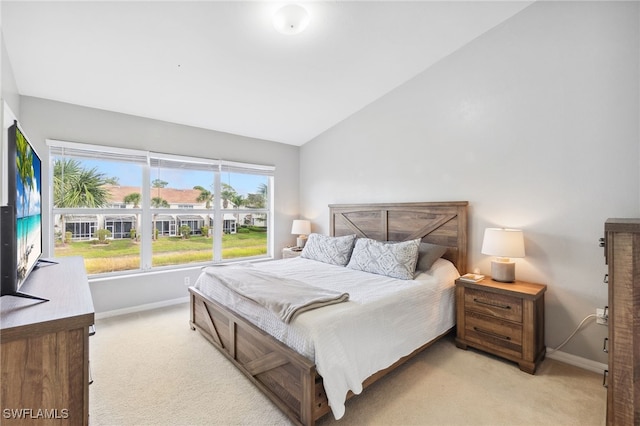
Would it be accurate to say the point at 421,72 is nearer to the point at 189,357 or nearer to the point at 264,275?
the point at 264,275

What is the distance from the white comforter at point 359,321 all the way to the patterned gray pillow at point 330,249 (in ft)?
1.31

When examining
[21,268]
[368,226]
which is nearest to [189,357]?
[21,268]

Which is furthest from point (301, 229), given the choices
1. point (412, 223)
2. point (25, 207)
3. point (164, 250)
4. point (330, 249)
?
point (25, 207)

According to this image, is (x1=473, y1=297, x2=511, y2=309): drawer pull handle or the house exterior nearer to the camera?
(x1=473, y1=297, x2=511, y2=309): drawer pull handle

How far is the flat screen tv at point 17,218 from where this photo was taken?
1182 mm

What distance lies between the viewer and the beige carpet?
180cm

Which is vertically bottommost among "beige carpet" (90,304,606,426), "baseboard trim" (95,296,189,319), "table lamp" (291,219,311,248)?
"beige carpet" (90,304,606,426)

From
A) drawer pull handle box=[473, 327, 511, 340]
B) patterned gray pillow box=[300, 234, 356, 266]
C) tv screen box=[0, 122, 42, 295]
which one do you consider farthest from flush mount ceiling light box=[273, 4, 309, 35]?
drawer pull handle box=[473, 327, 511, 340]

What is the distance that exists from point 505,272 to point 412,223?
113cm

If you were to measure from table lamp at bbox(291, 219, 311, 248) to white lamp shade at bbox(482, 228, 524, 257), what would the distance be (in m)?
2.81

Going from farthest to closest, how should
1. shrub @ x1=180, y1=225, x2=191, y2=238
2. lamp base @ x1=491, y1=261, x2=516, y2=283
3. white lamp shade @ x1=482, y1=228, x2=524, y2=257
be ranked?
shrub @ x1=180, y1=225, x2=191, y2=238, lamp base @ x1=491, y1=261, x2=516, y2=283, white lamp shade @ x1=482, y1=228, x2=524, y2=257

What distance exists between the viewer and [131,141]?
359 cm

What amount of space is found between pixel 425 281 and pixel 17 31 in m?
3.96

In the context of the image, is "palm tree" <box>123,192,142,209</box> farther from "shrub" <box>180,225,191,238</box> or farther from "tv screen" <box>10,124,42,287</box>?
"tv screen" <box>10,124,42,287</box>
